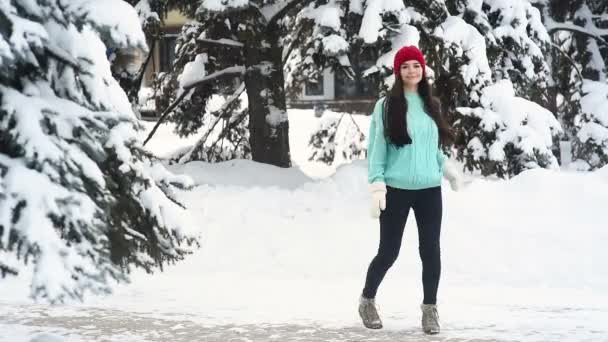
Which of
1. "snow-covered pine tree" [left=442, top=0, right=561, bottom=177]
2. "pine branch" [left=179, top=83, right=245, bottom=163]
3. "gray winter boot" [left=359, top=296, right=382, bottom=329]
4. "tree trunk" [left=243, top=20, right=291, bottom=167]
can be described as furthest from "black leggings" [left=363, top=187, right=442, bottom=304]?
"pine branch" [left=179, top=83, right=245, bottom=163]

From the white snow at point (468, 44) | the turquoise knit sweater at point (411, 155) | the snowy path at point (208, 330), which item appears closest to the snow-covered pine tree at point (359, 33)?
the white snow at point (468, 44)

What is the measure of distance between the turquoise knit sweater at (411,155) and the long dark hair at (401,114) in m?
0.04

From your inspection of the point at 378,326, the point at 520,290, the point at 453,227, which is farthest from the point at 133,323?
the point at 453,227

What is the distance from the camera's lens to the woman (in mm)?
5832

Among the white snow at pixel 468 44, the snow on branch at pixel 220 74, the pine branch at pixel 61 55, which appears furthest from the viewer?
the snow on branch at pixel 220 74

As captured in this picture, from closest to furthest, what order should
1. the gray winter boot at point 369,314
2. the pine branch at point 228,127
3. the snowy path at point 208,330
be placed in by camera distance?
the snowy path at point 208,330, the gray winter boot at point 369,314, the pine branch at point 228,127

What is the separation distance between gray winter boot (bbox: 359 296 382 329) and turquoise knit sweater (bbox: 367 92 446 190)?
2.66 feet

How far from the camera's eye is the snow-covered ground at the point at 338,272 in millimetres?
6215

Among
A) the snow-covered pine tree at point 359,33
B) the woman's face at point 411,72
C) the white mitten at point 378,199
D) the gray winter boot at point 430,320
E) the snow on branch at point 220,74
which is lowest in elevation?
the gray winter boot at point 430,320

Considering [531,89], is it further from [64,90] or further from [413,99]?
[64,90]

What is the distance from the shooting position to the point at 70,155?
4.73 meters

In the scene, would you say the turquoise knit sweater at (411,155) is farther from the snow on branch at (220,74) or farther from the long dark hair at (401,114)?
the snow on branch at (220,74)

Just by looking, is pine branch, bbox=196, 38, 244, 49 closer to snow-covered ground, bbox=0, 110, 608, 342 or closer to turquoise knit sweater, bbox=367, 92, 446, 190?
snow-covered ground, bbox=0, 110, 608, 342

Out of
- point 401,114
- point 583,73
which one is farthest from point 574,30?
point 401,114
